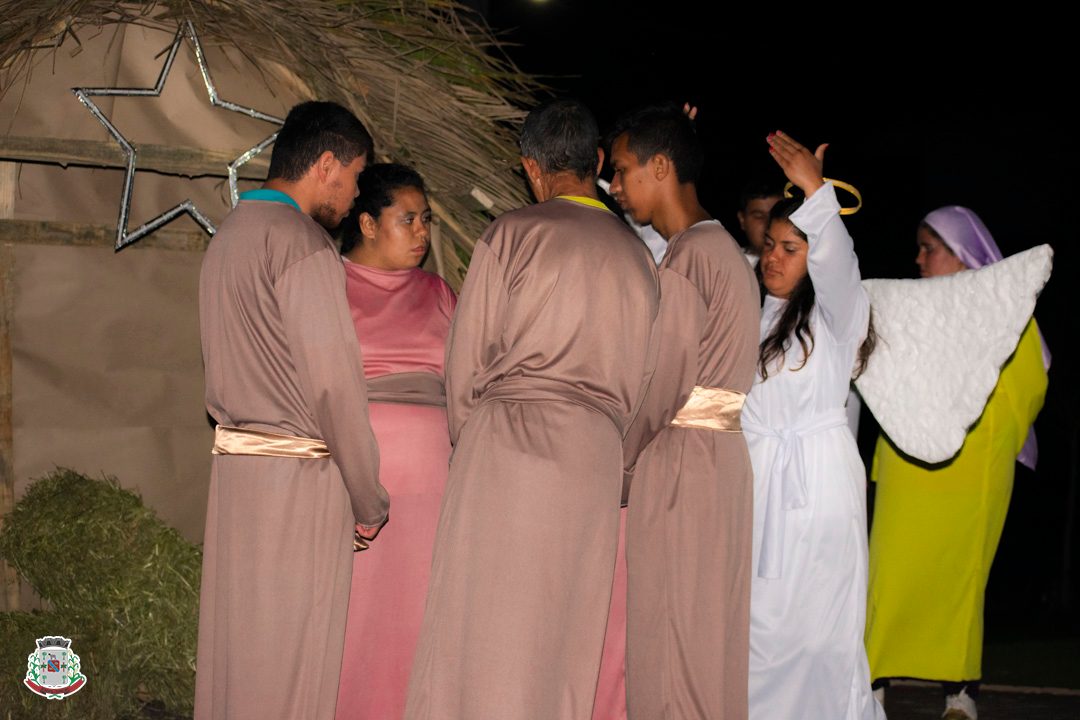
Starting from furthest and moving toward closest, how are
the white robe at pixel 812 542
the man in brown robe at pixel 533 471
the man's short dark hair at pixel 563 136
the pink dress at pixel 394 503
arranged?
the white robe at pixel 812 542 < the pink dress at pixel 394 503 < the man's short dark hair at pixel 563 136 < the man in brown robe at pixel 533 471

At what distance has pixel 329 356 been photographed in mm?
3738

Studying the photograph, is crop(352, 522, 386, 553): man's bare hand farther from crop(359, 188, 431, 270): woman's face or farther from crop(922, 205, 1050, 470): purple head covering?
crop(922, 205, 1050, 470): purple head covering

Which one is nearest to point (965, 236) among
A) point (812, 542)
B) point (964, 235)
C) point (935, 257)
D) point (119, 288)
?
point (964, 235)

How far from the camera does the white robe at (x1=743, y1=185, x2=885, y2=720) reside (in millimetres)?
4414

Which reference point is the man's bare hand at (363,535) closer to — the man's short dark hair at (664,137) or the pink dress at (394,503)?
the pink dress at (394,503)

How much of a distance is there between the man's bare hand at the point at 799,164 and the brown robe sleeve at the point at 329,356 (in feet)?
4.82

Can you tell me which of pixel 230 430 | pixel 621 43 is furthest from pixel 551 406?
pixel 621 43

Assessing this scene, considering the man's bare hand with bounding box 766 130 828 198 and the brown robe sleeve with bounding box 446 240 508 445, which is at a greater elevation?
the man's bare hand with bounding box 766 130 828 198

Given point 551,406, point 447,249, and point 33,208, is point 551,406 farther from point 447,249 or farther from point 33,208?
point 33,208

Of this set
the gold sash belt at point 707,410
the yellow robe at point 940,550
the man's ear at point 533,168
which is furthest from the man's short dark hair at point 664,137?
the yellow robe at point 940,550

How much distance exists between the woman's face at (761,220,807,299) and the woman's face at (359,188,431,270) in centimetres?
120

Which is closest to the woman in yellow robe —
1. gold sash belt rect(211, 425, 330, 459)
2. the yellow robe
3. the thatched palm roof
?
the yellow robe

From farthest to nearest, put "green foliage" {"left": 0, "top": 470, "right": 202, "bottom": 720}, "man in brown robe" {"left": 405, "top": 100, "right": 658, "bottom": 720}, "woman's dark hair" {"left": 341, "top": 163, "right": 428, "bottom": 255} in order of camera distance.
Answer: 1. "green foliage" {"left": 0, "top": 470, "right": 202, "bottom": 720}
2. "woman's dark hair" {"left": 341, "top": 163, "right": 428, "bottom": 255}
3. "man in brown robe" {"left": 405, "top": 100, "right": 658, "bottom": 720}

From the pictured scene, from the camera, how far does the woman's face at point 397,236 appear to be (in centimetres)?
450
